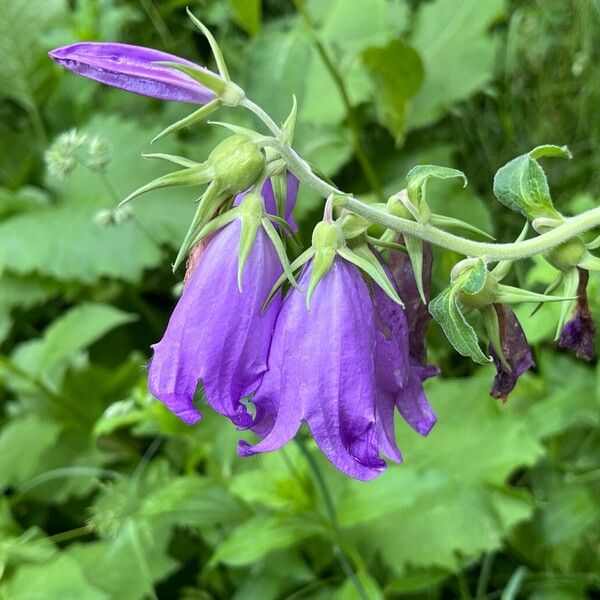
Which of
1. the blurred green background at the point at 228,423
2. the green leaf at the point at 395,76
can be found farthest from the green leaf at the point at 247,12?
the green leaf at the point at 395,76

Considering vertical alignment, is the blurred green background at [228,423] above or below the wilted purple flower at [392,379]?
below

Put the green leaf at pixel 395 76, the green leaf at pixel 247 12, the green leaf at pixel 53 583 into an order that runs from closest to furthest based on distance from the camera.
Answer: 1. the green leaf at pixel 53 583
2. the green leaf at pixel 395 76
3. the green leaf at pixel 247 12

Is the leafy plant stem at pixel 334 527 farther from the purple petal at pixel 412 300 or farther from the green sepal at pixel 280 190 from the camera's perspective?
the green sepal at pixel 280 190

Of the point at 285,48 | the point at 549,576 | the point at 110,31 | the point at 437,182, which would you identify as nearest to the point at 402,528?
the point at 549,576

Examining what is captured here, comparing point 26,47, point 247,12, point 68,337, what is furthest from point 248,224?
point 26,47

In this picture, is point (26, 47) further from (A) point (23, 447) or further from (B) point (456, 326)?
(B) point (456, 326)

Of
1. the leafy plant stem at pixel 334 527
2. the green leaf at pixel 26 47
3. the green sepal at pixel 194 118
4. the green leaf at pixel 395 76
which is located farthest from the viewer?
the green leaf at pixel 26 47

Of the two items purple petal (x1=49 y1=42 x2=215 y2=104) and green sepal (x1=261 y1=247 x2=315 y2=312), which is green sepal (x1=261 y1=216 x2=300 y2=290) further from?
purple petal (x1=49 y1=42 x2=215 y2=104)
